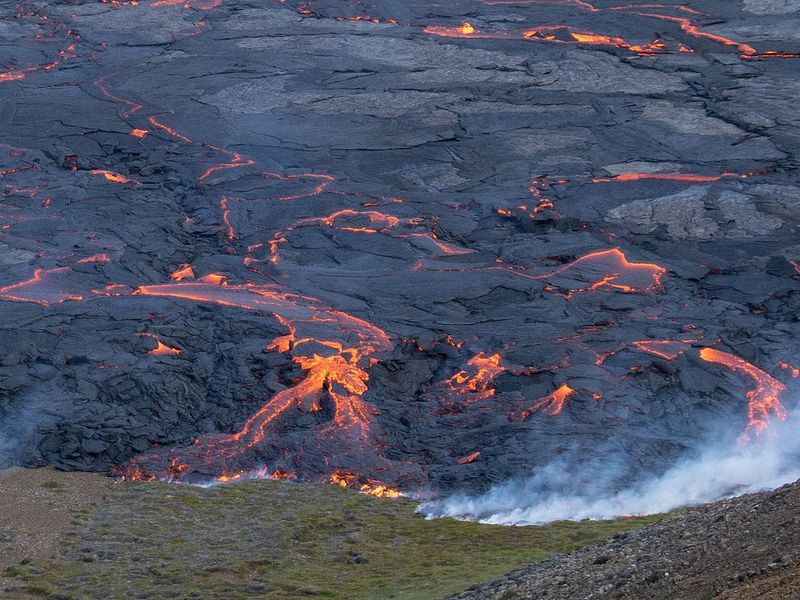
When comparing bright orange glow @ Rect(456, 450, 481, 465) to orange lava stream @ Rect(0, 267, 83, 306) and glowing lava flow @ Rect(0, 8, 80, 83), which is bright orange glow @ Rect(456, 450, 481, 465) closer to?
orange lava stream @ Rect(0, 267, 83, 306)

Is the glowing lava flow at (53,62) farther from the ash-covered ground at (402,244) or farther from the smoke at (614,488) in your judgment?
the smoke at (614,488)

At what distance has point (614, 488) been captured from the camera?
11.1m

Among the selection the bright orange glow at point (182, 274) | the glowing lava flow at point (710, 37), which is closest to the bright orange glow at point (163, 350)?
the bright orange glow at point (182, 274)

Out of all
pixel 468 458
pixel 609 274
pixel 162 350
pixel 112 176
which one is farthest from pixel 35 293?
pixel 609 274

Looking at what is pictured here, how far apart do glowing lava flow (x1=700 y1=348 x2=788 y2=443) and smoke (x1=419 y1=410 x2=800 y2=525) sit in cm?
39

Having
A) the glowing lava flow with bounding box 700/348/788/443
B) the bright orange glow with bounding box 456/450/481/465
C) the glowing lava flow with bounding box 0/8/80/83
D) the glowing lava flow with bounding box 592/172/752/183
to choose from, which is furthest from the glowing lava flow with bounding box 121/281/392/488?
the glowing lava flow with bounding box 0/8/80/83

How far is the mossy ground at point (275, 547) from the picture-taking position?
361 inches

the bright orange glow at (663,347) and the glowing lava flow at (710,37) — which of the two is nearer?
the bright orange glow at (663,347)

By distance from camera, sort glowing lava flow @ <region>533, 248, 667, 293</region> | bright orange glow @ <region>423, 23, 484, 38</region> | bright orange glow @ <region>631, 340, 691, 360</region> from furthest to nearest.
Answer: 1. bright orange glow @ <region>423, 23, 484, 38</region>
2. glowing lava flow @ <region>533, 248, 667, 293</region>
3. bright orange glow @ <region>631, 340, 691, 360</region>

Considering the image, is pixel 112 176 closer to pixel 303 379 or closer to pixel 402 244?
pixel 402 244

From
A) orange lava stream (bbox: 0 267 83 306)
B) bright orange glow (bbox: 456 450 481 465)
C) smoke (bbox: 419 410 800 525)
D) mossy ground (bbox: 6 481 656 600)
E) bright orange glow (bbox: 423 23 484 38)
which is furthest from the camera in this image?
bright orange glow (bbox: 423 23 484 38)

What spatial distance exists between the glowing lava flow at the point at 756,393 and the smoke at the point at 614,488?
0.39 m

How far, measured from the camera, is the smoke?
10.8 metres

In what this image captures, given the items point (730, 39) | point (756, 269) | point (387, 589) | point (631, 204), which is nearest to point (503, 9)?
point (730, 39)
